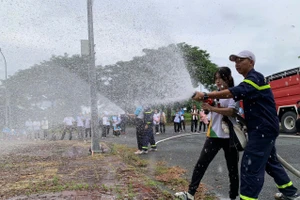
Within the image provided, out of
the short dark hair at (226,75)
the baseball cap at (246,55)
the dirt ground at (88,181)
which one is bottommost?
the dirt ground at (88,181)

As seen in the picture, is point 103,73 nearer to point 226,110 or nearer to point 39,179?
point 39,179

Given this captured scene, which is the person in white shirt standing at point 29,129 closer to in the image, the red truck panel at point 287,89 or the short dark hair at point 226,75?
the red truck panel at point 287,89

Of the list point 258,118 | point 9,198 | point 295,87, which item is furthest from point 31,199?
point 295,87

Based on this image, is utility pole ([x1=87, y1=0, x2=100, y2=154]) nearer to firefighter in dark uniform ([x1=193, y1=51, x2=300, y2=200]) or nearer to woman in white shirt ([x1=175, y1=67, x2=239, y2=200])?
woman in white shirt ([x1=175, y1=67, x2=239, y2=200])

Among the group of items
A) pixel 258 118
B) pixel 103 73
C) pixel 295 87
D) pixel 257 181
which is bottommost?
→ pixel 257 181

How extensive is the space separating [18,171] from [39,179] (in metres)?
1.31

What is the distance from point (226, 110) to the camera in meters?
3.93

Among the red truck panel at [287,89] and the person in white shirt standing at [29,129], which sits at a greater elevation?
the red truck panel at [287,89]

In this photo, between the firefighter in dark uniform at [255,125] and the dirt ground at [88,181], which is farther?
the dirt ground at [88,181]

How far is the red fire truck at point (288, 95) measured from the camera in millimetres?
14867

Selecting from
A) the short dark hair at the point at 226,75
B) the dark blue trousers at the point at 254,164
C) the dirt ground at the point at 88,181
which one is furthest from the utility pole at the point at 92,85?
the dark blue trousers at the point at 254,164

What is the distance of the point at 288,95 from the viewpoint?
1525 cm

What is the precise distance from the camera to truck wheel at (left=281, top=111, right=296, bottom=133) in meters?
15.0

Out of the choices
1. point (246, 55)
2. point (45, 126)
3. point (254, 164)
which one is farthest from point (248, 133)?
point (45, 126)
